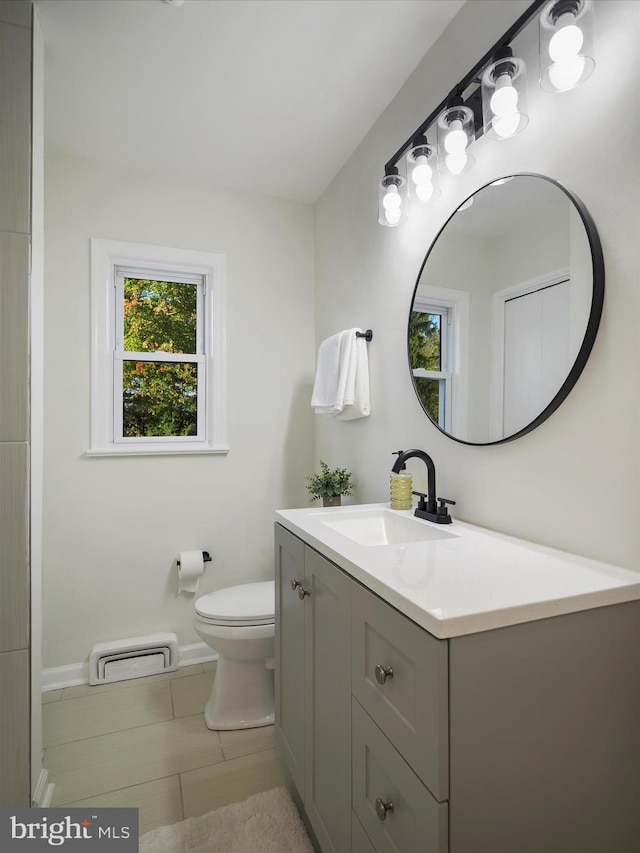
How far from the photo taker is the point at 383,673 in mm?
891

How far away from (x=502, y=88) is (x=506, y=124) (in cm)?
8

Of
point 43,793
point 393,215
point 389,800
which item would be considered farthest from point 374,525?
point 43,793

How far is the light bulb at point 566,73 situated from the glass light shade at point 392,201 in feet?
2.24

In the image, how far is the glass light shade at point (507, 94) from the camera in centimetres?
115

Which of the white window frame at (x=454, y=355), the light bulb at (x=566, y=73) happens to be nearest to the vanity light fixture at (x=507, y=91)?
the light bulb at (x=566, y=73)

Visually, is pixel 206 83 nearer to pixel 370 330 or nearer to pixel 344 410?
pixel 370 330

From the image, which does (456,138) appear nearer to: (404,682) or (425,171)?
(425,171)

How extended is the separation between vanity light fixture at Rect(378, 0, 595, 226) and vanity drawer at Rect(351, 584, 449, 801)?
1.20 metres

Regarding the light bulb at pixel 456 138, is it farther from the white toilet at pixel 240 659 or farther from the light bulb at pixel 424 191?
the white toilet at pixel 240 659

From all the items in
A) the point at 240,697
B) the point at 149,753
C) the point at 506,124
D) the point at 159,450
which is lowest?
the point at 149,753

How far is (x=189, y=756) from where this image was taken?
172cm

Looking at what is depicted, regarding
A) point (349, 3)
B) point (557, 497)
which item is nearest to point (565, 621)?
point (557, 497)

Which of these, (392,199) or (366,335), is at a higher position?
(392,199)

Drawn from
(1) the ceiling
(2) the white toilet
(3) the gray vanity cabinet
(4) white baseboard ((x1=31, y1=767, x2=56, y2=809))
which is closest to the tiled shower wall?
(4) white baseboard ((x1=31, y1=767, x2=56, y2=809))
